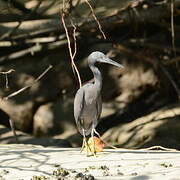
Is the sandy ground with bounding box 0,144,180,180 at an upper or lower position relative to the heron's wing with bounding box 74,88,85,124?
lower

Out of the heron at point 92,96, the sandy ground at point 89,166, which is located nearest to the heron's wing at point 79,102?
the heron at point 92,96

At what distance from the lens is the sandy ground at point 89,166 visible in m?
5.11

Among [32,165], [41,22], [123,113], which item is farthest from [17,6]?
Result: [32,165]

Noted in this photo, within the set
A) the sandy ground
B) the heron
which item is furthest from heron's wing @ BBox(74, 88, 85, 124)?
the sandy ground

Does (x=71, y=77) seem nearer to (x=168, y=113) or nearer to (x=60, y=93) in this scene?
(x=60, y=93)

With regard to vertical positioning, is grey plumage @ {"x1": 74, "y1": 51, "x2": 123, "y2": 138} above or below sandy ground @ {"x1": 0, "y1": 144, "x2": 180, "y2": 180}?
above

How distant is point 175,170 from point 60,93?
19.3ft

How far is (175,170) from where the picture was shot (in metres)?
5.12

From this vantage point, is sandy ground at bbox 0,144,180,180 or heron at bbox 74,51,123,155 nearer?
sandy ground at bbox 0,144,180,180

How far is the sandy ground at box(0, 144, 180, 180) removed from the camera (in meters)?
5.11

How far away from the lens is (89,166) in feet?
18.0

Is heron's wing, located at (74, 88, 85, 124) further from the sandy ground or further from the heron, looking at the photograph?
the sandy ground

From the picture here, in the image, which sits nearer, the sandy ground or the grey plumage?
the sandy ground

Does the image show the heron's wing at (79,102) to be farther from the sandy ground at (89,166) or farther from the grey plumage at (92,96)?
the sandy ground at (89,166)
